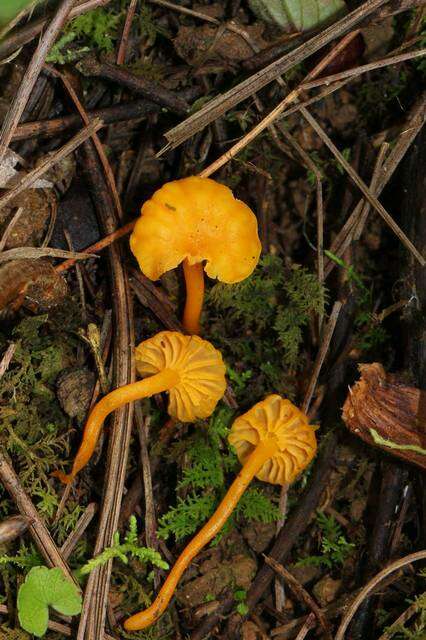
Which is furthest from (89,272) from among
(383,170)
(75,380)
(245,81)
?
(383,170)

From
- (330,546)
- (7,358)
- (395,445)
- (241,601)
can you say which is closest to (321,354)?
(395,445)

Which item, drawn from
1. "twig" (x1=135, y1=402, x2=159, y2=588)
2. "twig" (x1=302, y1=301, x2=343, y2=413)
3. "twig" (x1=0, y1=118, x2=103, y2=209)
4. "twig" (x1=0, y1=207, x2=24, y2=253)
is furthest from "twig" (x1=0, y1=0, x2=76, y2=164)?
"twig" (x1=302, y1=301, x2=343, y2=413)

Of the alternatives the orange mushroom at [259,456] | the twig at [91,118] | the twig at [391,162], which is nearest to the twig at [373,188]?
the twig at [391,162]

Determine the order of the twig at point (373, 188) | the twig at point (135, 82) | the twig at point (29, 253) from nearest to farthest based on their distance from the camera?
the twig at point (29, 253)
the twig at point (135, 82)
the twig at point (373, 188)

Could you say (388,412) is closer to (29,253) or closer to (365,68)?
(365,68)

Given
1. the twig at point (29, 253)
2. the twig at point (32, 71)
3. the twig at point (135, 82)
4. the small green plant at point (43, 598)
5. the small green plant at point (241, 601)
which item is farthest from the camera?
the twig at point (135, 82)

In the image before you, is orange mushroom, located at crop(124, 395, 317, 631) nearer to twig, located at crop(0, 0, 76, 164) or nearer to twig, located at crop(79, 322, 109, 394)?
twig, located at crop(79, 322, 109, 394)

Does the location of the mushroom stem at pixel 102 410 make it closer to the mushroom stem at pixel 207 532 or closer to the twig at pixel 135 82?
the mushroom stem at pixel 207 532
